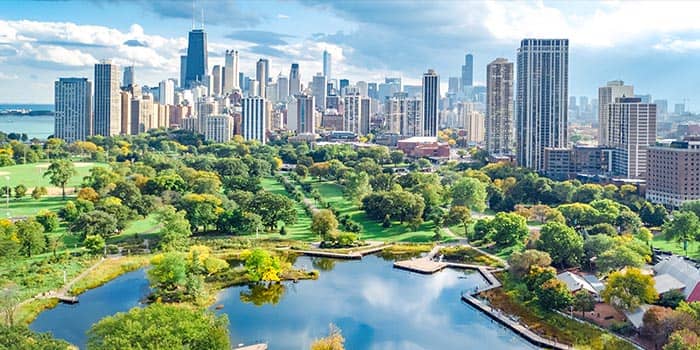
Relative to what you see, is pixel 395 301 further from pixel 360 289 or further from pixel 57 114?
pixel 57 114

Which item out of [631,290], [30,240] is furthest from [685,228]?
[30,240]

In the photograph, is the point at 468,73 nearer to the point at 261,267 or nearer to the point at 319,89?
the point at 319,89

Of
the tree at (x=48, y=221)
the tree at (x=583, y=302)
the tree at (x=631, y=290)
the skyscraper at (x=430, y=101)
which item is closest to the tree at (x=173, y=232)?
the tree at (x=48, y=221)

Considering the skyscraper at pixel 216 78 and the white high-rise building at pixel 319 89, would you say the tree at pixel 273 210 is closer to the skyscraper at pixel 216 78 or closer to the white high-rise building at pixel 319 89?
the white high-rise building at pixel 319 89

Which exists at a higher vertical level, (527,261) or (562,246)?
(562,246)

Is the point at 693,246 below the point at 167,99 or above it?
below

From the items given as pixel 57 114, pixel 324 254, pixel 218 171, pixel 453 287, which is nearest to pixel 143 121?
pixel 57 114

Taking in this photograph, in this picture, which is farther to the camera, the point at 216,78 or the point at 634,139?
the point at 216,78
